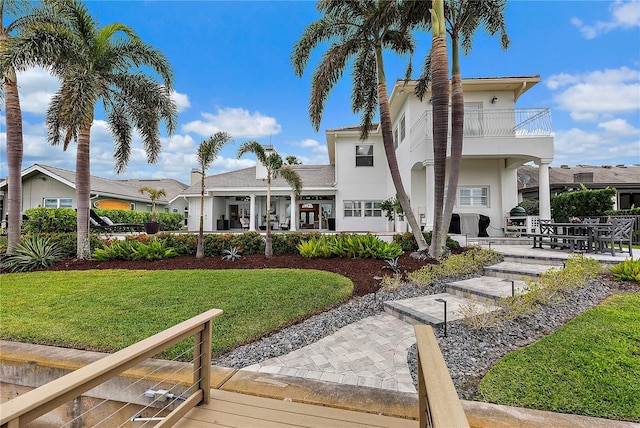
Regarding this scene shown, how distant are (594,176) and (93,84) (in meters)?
28.3

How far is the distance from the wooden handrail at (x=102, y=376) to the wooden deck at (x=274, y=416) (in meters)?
0.16

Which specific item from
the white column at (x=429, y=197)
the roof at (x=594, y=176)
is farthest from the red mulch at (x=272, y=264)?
the roof at (x=594, y=176)

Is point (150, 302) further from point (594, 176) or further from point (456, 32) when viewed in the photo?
point (594, 176)

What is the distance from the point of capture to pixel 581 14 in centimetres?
1048

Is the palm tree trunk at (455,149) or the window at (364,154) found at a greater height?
the window at (364,154)

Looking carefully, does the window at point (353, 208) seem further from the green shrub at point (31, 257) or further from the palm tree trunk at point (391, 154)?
the green shrub at point (31, 257)

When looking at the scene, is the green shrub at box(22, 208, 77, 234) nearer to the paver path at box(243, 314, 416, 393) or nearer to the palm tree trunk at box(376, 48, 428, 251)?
the palm tree trunk at box(376, 48, 428, 251)

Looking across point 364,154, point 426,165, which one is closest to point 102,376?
point 426,165

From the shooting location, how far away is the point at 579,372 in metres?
2.94

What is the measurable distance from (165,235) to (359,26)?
31.5 feet

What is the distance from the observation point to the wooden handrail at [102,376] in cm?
121

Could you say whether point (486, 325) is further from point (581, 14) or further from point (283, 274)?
point (581, 14)

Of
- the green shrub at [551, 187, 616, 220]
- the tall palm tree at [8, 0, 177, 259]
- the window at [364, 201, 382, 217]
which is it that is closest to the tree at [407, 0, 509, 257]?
the green shrub at [551, 187, 616, 220]

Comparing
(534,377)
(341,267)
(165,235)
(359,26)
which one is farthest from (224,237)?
(534,377)
